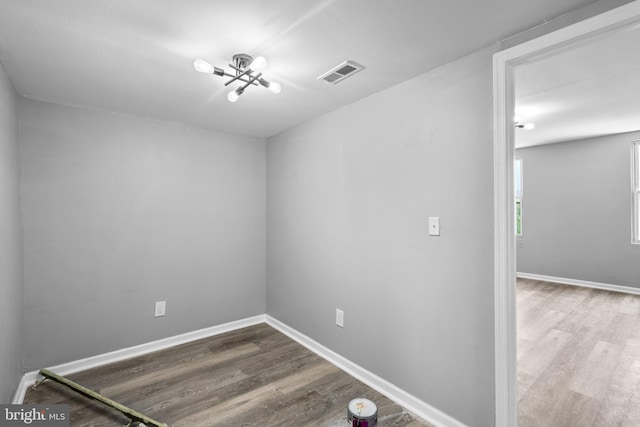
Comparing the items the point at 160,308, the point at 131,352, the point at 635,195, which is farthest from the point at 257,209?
the point at 635,195

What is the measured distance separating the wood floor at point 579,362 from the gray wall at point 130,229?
2839 mm

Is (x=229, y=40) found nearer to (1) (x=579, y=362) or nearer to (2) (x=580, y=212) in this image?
(1) (x=579, y=362)

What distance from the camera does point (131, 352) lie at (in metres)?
2.91

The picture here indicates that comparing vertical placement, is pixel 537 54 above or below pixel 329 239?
above

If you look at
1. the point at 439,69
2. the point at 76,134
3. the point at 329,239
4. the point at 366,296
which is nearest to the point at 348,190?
the point at 329,239

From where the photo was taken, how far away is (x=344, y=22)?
155 centimetres

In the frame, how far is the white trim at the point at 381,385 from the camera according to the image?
1.96 metres

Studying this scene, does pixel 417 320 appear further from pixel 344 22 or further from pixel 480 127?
pixel 344 22

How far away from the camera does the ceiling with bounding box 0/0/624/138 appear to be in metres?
1.43

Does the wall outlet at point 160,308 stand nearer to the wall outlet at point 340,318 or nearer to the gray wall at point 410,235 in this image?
the gray wall at point 410,235

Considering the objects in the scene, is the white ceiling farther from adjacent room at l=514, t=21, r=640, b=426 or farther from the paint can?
the paint can

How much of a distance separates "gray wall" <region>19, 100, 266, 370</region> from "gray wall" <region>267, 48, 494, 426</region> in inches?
34.3

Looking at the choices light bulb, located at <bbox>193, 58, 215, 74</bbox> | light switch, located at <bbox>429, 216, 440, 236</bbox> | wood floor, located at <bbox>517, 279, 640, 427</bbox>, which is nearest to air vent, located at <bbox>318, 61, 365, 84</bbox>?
light bulb, located at <bbox>193, 58, 215, 74</bbox>

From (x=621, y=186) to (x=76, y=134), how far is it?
7.34 m
